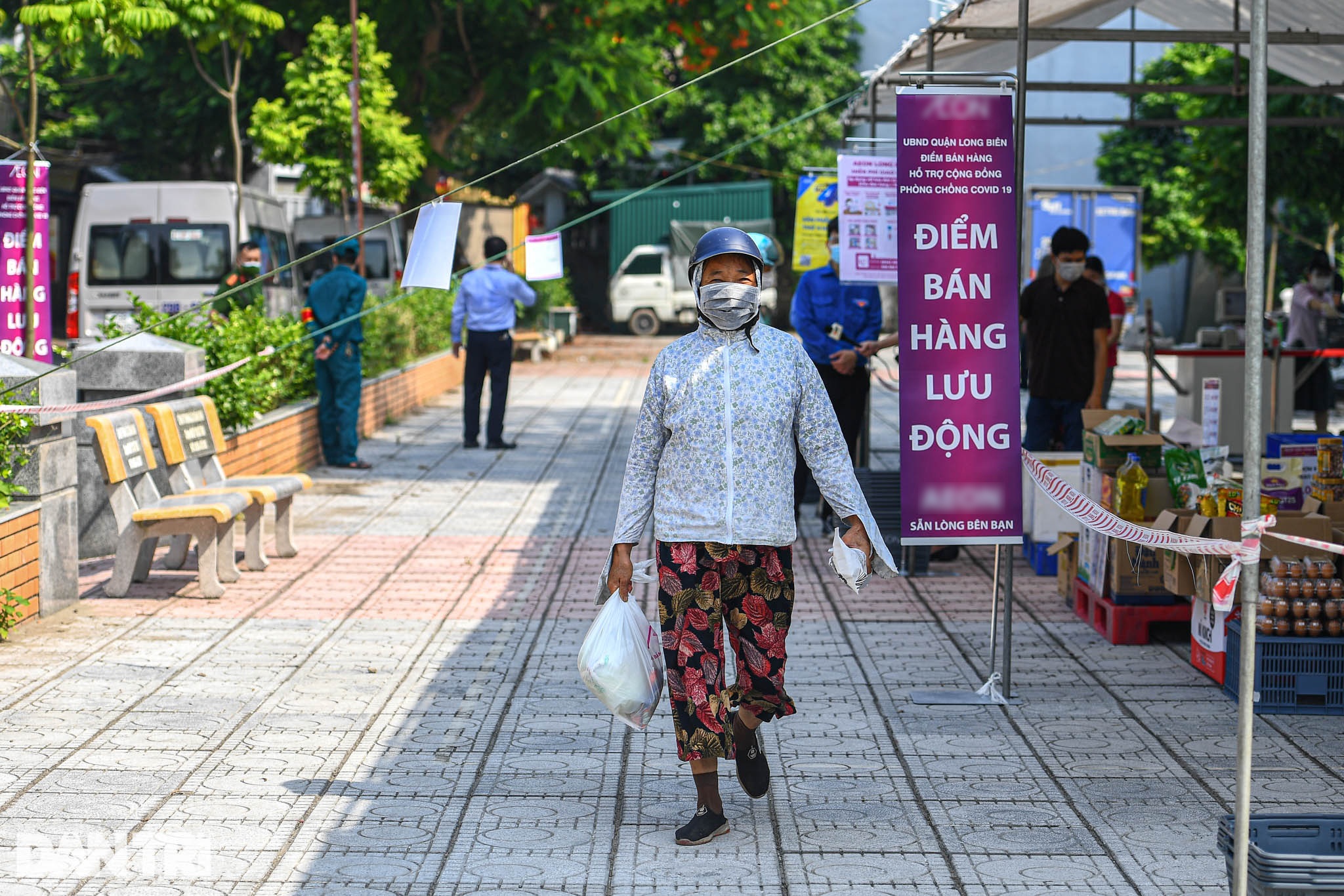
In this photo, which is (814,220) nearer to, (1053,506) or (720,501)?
(1053,506)

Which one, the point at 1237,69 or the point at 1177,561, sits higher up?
the point at 1237,69

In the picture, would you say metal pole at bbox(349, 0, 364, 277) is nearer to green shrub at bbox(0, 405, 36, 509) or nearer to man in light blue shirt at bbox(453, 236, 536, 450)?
man in light blue shirt at bbox(453, 236, 536, 450)

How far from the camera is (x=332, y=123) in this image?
720 inches

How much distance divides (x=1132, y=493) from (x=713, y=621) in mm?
3222

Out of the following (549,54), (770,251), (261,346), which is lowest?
(261,346)

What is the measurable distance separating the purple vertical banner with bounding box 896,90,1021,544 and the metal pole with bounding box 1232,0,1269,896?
7.36 ft

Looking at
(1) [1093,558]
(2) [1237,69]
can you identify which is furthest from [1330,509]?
(2) [1237,69]

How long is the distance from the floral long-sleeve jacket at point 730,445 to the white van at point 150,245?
49.2 feet

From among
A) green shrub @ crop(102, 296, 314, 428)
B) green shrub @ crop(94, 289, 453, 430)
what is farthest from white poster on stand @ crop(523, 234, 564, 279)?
green shrub @ crop(102, 296, 314, 428)

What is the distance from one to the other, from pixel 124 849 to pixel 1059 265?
6.37 metres

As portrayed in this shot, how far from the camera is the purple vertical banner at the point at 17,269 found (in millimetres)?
9602

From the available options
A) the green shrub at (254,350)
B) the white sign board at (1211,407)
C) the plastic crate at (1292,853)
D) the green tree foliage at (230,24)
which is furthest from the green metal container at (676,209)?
the plastic crate at (1292,853)

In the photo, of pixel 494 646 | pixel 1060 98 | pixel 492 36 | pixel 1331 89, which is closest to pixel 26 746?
pixel 494 646

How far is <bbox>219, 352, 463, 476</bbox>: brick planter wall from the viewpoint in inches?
430
